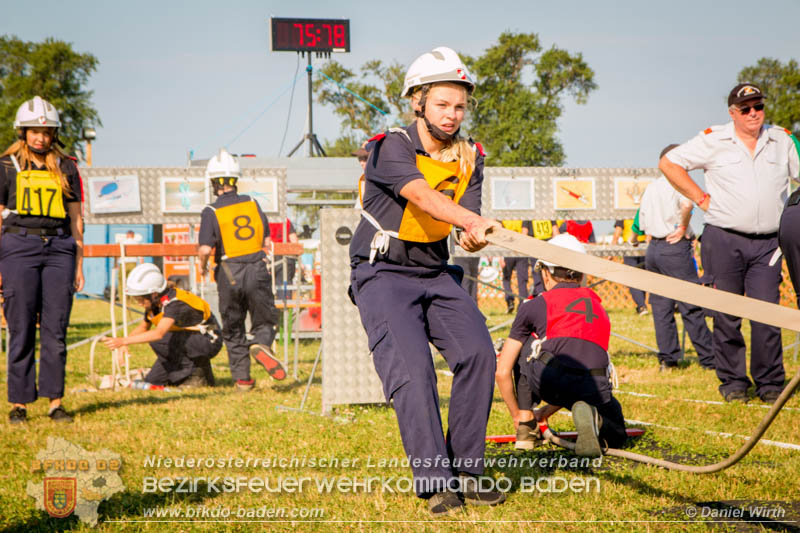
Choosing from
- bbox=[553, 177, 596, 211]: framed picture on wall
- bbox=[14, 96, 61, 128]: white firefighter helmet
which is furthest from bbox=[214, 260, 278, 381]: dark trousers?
bbox=[553, 177, 596, 211]: framed picture on wall

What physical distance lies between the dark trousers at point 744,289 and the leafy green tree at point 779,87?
3943 centimetres

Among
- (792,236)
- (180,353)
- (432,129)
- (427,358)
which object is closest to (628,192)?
(180,353)

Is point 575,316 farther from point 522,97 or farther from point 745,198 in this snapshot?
point 522,97

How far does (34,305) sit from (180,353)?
2.35 metres

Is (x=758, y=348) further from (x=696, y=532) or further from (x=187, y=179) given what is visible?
(x=187, y=179)

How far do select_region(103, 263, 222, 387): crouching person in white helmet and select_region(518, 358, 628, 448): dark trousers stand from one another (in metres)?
4.51

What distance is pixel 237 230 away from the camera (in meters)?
8.28

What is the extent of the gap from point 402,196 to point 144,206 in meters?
9.35

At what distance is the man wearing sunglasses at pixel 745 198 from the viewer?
619 centimetres

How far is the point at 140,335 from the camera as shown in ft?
25.2

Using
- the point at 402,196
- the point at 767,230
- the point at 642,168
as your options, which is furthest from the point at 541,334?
the point at 642,168

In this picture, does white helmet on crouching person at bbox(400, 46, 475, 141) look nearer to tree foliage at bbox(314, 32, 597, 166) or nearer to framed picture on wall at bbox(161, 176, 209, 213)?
framed picture on wall at bbox(161, 176, 209, 213)

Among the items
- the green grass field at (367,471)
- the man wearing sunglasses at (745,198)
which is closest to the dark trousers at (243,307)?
the green grass field at (367,471)

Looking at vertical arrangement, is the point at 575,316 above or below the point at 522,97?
below
